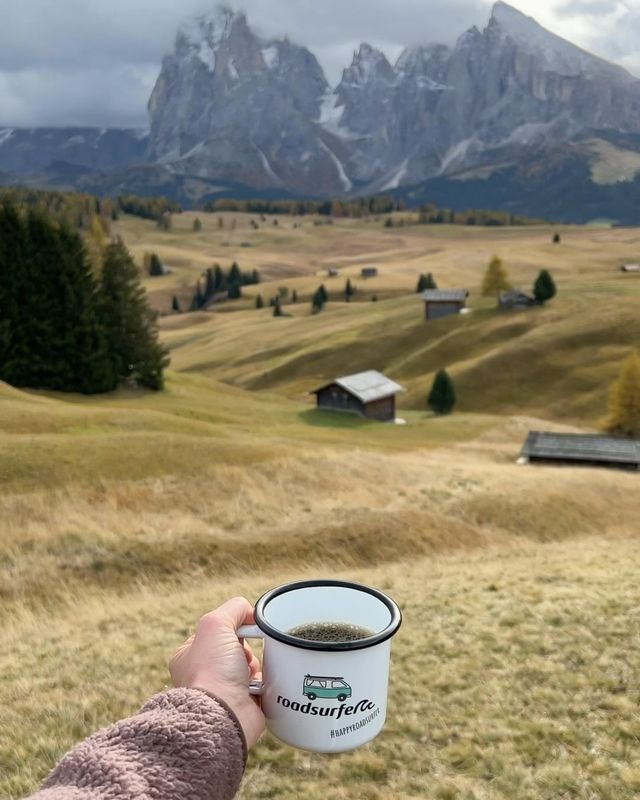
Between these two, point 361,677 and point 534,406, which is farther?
point 534,406

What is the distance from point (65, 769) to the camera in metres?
3.26

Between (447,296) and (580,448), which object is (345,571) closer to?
(580,448)

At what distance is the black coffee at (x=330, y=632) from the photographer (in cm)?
440

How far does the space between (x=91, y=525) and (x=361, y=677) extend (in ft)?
61.5

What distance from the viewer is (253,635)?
13.8 ft

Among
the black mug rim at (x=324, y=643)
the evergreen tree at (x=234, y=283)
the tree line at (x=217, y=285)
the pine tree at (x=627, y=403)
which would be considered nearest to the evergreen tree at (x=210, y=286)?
the tree line at (x=217, y=285)

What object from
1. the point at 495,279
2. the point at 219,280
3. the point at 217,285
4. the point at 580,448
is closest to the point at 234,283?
the point at 217,285

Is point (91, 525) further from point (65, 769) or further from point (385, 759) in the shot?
point (65, 769)

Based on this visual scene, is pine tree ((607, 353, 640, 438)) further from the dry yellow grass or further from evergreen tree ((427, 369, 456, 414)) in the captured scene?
the dry yellow grass

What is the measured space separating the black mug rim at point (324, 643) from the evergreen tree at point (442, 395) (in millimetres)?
64133

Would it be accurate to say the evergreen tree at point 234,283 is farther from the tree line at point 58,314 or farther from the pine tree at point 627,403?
the pine tree at point 627,403

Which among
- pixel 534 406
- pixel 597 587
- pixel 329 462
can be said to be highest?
pixel 597 587

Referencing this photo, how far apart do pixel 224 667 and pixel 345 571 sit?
1717cm

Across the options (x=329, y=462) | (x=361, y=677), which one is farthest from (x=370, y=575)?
(x=361, y=677)
